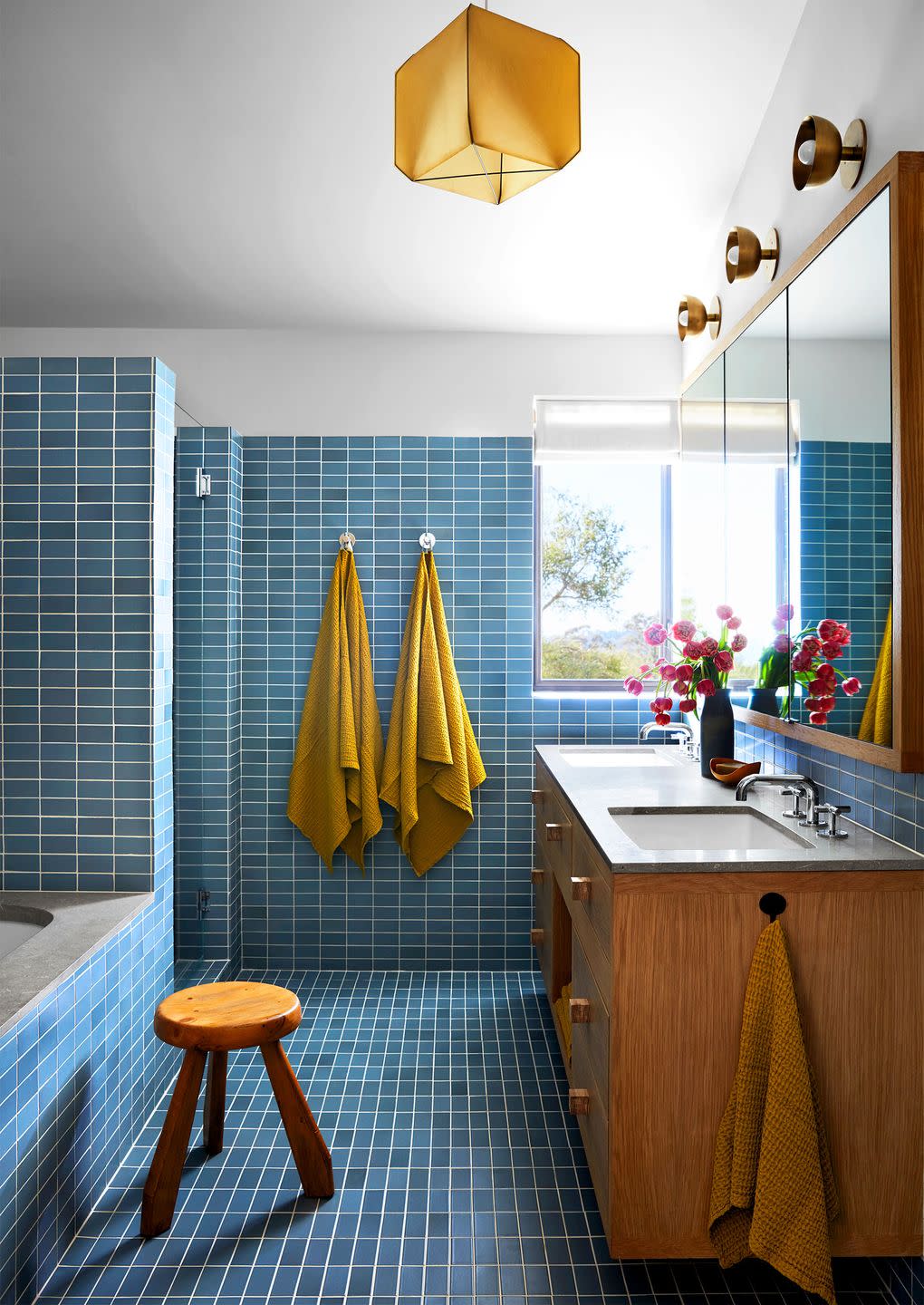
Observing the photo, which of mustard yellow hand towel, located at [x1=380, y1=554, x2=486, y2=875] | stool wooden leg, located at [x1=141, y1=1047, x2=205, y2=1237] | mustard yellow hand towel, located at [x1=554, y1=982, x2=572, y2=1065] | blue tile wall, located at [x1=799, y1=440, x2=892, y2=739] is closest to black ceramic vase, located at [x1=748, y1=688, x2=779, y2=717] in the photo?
blue tile wall, located at [x1=799, y1=440, x2=892, y2=739]

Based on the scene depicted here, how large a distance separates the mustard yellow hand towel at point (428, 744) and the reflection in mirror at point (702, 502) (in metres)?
0.89

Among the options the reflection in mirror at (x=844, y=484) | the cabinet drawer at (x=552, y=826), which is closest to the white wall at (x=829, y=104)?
the reflection in mirror at (x=844, y=484)

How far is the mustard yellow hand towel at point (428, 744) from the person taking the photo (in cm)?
326

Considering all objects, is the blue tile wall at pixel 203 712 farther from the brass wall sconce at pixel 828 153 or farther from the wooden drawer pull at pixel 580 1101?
the brass wall sconce at pixel 828 153

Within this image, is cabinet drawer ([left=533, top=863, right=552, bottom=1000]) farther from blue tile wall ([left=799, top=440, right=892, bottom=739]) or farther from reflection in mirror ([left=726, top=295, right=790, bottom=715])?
blue tile wall ([left=799, top=440, right=892, bottom=739])

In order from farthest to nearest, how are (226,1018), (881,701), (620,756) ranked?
(620,756)
(226,1018)
(881,701)

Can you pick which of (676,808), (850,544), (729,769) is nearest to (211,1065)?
(676,808)

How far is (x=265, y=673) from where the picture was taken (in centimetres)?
341

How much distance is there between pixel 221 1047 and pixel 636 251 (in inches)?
104

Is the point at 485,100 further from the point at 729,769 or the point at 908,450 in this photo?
the point at 729,769

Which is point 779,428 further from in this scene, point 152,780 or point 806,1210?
point 152,780

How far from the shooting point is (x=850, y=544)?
1.89 m

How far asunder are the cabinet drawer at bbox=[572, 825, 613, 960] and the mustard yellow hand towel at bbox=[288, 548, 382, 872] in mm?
1258

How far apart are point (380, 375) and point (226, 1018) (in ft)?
7.74
